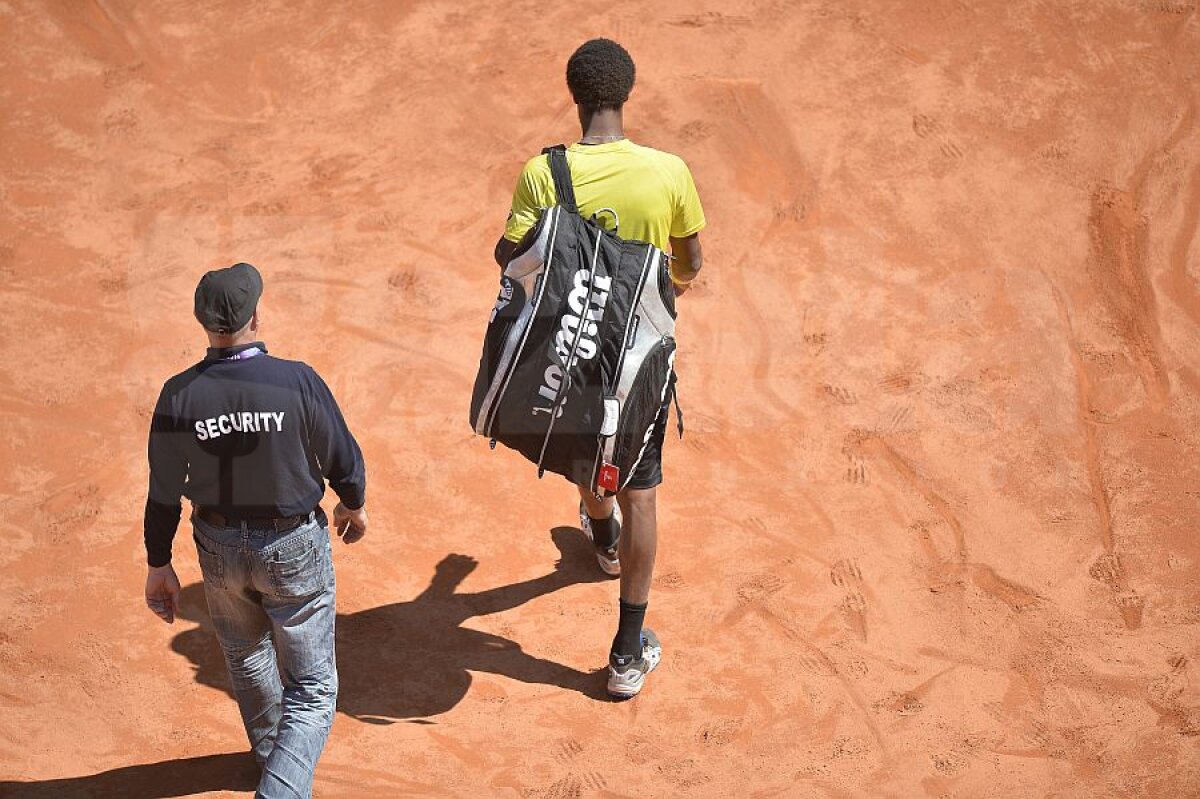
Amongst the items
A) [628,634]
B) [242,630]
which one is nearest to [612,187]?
[628,634]

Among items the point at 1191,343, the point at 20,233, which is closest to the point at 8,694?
the point at 20,233

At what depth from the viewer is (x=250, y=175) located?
8.24 metres

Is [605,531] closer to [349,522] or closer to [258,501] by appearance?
[349,522]

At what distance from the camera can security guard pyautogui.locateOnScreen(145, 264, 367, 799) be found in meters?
4.00

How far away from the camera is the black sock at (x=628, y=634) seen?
205 inches

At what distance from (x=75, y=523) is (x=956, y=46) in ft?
20.2

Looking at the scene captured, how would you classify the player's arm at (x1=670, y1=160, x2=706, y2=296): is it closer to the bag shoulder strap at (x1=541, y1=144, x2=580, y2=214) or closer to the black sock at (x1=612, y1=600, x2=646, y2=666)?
the bag shoulder strap at (x1=541, y1=144, x2=580, y2=214)

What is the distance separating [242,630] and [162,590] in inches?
11.3

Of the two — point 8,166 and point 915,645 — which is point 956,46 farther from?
point 8,166

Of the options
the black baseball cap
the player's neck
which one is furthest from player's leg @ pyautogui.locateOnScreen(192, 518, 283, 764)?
the player's neck

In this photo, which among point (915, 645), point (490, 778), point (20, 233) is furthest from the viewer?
point (20, 233)

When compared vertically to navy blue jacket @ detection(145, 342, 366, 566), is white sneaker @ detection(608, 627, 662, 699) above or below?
below

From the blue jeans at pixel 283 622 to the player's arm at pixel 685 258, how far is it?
66.6 inches

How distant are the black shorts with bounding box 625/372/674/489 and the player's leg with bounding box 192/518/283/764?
1418 mm
